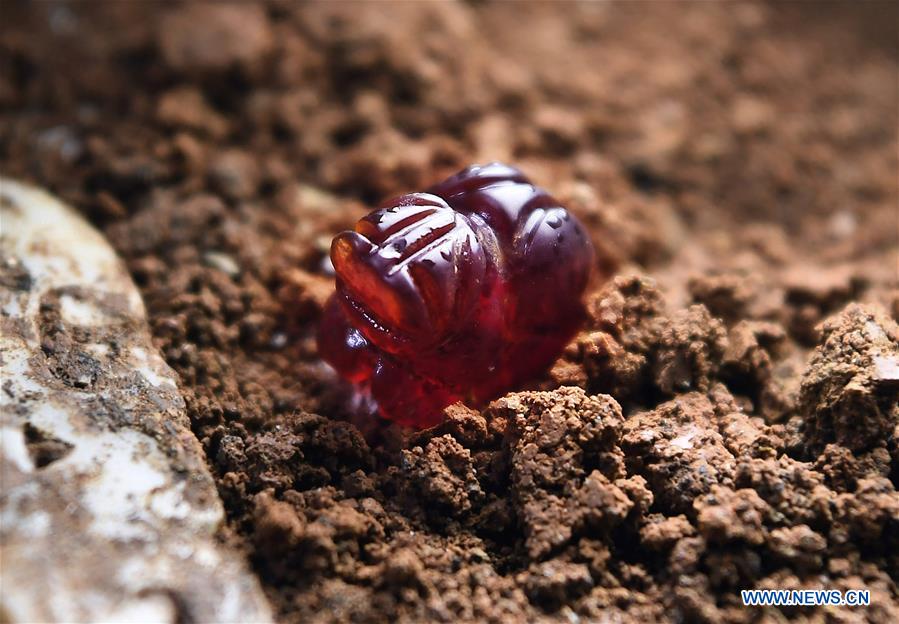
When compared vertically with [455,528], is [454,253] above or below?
above

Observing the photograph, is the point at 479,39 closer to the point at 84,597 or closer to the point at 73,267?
the point at 73,267

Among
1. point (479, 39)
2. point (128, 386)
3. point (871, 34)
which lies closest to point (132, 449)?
point (128, 386)

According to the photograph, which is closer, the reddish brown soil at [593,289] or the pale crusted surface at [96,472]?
the pale crusted surface at [96,472]

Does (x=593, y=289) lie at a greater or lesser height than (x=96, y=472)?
greater

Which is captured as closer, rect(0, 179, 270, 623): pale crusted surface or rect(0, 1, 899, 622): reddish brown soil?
rect(0, 179, 270, 623): pale crusted surface
